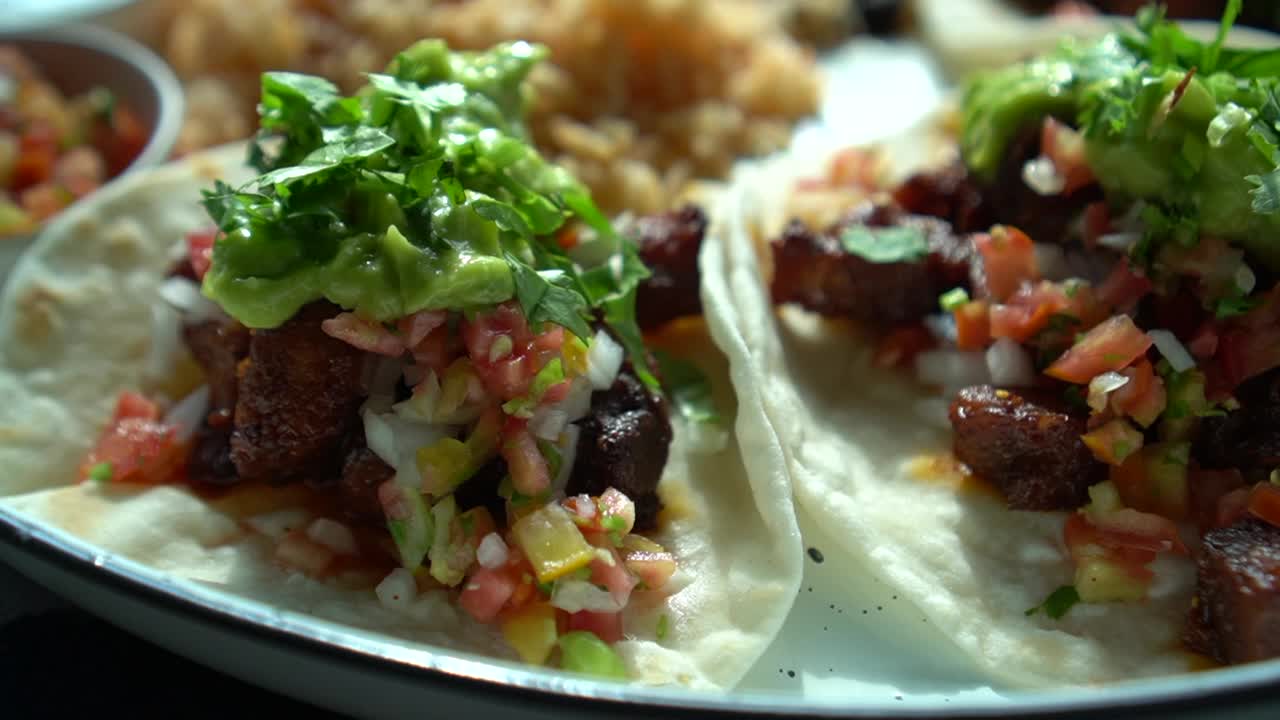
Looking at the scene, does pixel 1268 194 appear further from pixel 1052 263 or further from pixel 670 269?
pixel 670 269

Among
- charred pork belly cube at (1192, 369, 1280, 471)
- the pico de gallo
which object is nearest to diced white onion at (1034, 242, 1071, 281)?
charred pork belly cube at (1192, 369, 1280, 471)

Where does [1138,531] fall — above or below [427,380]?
below

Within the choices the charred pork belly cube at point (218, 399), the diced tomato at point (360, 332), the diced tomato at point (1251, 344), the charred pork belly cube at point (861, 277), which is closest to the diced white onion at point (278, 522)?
the charred pork belly cube at point (218, 399)

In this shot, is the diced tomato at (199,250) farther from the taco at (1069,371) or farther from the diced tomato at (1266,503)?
the diced tomato at (1266,503)

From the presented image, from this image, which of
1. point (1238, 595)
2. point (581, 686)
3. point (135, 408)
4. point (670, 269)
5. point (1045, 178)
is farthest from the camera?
point (670, 269)

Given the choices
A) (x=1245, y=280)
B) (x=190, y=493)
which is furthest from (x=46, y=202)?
(x=1245, y=280)

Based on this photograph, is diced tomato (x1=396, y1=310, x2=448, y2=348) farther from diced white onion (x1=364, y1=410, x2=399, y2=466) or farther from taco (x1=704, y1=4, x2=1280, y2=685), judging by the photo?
taco (x1=704, y1=4, x2=1280, y2=685)

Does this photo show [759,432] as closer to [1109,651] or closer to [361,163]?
[1109,651]

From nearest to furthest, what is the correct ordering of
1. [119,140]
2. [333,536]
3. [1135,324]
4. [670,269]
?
1. [333,536]
2. [1135,324]
3. [670,269]
4. [119,140]
